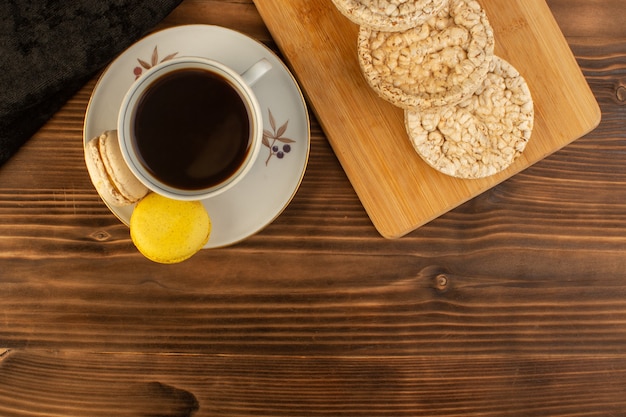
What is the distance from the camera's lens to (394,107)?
92 centimetres

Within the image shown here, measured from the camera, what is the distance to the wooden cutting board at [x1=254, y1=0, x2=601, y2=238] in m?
0.91

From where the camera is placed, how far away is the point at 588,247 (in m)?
1.01

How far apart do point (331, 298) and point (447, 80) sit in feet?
1.45

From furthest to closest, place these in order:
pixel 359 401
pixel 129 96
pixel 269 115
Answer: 1. pixel 359 401
2. pixel 269 115
3. pixel 129 96

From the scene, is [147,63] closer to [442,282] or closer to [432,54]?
[432,54]

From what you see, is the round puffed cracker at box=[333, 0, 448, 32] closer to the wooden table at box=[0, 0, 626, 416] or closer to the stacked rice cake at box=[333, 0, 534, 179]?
the stacked rice cake at box=[333, 0, 534, 179]

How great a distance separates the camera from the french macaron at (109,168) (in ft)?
2.56

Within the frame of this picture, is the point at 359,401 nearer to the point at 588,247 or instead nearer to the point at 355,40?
the point at 588,247

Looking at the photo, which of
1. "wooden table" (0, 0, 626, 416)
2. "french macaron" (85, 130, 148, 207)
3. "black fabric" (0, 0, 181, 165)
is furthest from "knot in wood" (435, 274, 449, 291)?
"black fabric" (0, 0, 181, 165)

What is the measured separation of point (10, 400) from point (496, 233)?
0.96 m

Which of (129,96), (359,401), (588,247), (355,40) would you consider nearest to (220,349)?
(359,401)

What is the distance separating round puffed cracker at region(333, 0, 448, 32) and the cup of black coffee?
6.2 inches

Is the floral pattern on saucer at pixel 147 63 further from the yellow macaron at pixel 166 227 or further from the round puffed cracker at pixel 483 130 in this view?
the round puffed cracker at pixel 483 130

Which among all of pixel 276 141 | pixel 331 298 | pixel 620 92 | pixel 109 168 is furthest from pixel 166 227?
pixel 620 92
